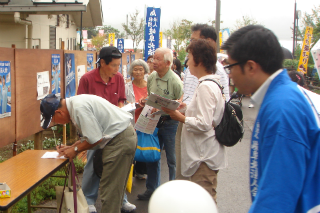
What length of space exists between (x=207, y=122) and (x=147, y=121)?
1.62 m

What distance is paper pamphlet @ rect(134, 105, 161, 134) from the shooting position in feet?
14.2

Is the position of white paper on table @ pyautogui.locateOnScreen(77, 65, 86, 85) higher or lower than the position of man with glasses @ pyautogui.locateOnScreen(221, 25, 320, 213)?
higher

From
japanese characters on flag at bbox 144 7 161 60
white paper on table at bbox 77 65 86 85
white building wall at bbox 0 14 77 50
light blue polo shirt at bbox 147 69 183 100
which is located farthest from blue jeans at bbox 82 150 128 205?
white building wall at bbox 0 14 77 50

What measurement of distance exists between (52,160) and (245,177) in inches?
152

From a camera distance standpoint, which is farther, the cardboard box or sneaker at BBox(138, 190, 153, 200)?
sneaker at BBox(138, 190, 153, 200)

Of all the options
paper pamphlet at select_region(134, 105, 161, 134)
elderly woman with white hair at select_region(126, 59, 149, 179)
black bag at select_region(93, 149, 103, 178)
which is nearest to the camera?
black bag at select_region(93, 149, 103, 178)

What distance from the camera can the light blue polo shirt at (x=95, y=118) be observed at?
118 inches

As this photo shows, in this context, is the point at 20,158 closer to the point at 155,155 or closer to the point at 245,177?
the point at 155,155

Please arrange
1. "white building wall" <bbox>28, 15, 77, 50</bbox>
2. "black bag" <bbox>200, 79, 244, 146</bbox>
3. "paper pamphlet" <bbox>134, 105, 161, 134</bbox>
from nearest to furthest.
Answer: "black bag" <bbox>200, 79, 244, 146</bbox> → "paper pamphlet" <bbox>134, 105, 161, 134</bbox> → "white building wall" <bbox>28, 15, 77, 50</bbox>

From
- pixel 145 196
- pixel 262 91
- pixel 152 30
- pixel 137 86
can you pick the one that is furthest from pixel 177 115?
pixel 152 30

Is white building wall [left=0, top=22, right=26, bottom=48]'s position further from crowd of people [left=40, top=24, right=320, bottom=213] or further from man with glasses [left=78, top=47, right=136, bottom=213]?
man with glasses [left=78, top=47, right=136, bottom=213]

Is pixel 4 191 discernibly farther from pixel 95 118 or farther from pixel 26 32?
pixel 26 32

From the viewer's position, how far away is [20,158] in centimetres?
349

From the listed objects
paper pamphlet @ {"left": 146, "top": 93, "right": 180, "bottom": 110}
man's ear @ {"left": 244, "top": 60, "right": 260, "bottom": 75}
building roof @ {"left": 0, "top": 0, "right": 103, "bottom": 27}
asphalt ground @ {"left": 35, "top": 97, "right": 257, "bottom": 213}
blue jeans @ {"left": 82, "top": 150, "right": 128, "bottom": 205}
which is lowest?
asphalt ground @ {"left": 35, "top": 97, "right": 257, "bottom": 213}
